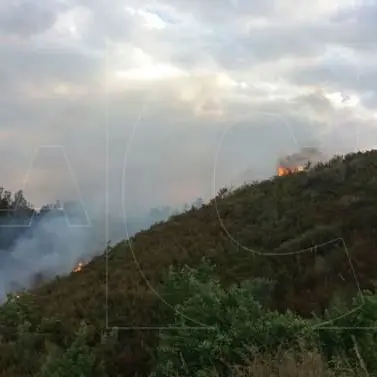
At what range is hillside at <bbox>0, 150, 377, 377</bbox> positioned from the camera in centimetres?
754

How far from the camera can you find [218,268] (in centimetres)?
954

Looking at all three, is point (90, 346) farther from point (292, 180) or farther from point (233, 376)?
point (292, 180)

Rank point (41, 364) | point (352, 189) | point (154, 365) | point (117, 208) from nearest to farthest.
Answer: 1. point (117, 208)
2. point (154, 365)
3. point (41, 364)
4. point (352, 189)

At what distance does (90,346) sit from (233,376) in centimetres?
290

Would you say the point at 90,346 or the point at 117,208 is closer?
the point at 117,208

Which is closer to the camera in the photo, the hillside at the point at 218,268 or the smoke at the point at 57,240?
the smoke at the point at 57,240

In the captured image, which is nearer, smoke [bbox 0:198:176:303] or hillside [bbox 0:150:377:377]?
smoke [bbox 0:198:176:303]

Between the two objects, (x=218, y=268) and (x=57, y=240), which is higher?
(x=57, y=240)

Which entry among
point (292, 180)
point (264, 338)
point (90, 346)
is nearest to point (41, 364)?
point (90, 346)

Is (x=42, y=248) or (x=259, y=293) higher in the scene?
(x=42, y=248)

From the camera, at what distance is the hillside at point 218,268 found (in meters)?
7.54

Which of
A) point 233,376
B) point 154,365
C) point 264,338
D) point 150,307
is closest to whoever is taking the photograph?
point 233,376

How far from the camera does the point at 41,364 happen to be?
6.73 m

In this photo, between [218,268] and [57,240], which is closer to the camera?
[57,240]
